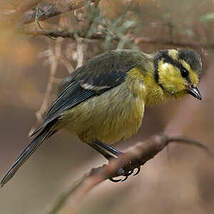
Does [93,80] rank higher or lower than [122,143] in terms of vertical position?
higher

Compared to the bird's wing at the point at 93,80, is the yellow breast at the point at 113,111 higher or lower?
lower

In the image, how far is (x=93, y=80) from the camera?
3326 millimetres

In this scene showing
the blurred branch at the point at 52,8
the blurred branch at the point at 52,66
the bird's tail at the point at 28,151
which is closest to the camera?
the blurred branch at the point at 52,8

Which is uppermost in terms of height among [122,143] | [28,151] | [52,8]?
[52,8]

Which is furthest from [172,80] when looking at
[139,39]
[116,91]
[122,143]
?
[122,143]

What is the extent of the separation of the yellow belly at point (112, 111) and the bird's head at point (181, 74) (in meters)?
0.16

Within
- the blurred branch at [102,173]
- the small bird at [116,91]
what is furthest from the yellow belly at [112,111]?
the blurred branch at [102,173]

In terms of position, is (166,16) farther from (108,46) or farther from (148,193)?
(148,193)

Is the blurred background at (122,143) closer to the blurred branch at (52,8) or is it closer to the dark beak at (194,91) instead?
the blurred branch at (52,8)

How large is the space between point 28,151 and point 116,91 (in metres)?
0.57

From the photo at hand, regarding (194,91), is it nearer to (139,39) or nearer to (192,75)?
(192,75)

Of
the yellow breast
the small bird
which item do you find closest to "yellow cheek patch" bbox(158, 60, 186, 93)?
the small bird

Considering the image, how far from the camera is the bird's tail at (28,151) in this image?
305 centimetres

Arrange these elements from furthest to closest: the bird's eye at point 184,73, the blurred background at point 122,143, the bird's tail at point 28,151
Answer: the bird's eye at point 184,73
the blurred background at point 122,143
the bird's tail at point 28,151
